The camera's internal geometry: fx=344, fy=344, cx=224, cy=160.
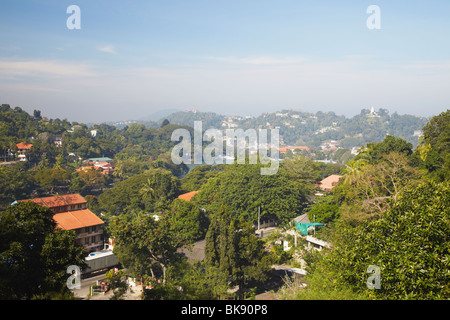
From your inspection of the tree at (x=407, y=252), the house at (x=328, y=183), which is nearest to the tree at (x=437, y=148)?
the tree at (x=407, y=252)

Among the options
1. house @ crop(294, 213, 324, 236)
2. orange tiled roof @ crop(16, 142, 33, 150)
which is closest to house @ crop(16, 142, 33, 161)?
orange tiled roof @ crop(16, 142, 33, 150)

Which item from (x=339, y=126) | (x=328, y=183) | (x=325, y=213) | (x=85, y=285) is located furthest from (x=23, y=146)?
(x=339, y=126)

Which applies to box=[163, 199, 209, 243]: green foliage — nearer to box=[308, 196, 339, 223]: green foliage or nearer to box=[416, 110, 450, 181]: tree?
box=[308, 196, 339, 223]: green foliage

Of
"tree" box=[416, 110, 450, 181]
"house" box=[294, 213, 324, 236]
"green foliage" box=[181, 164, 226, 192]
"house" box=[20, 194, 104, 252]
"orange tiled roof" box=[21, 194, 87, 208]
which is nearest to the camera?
"tree" box=[416, 110, 450, 181]

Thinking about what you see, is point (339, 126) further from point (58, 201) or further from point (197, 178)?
point (58, 201)

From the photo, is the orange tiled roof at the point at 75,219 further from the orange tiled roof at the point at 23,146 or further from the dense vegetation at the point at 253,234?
the orange tiled roof at the point at 23,146

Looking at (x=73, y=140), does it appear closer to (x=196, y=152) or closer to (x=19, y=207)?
(x=196, y=152)

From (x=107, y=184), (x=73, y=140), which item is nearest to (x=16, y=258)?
(x=107, y=184)
